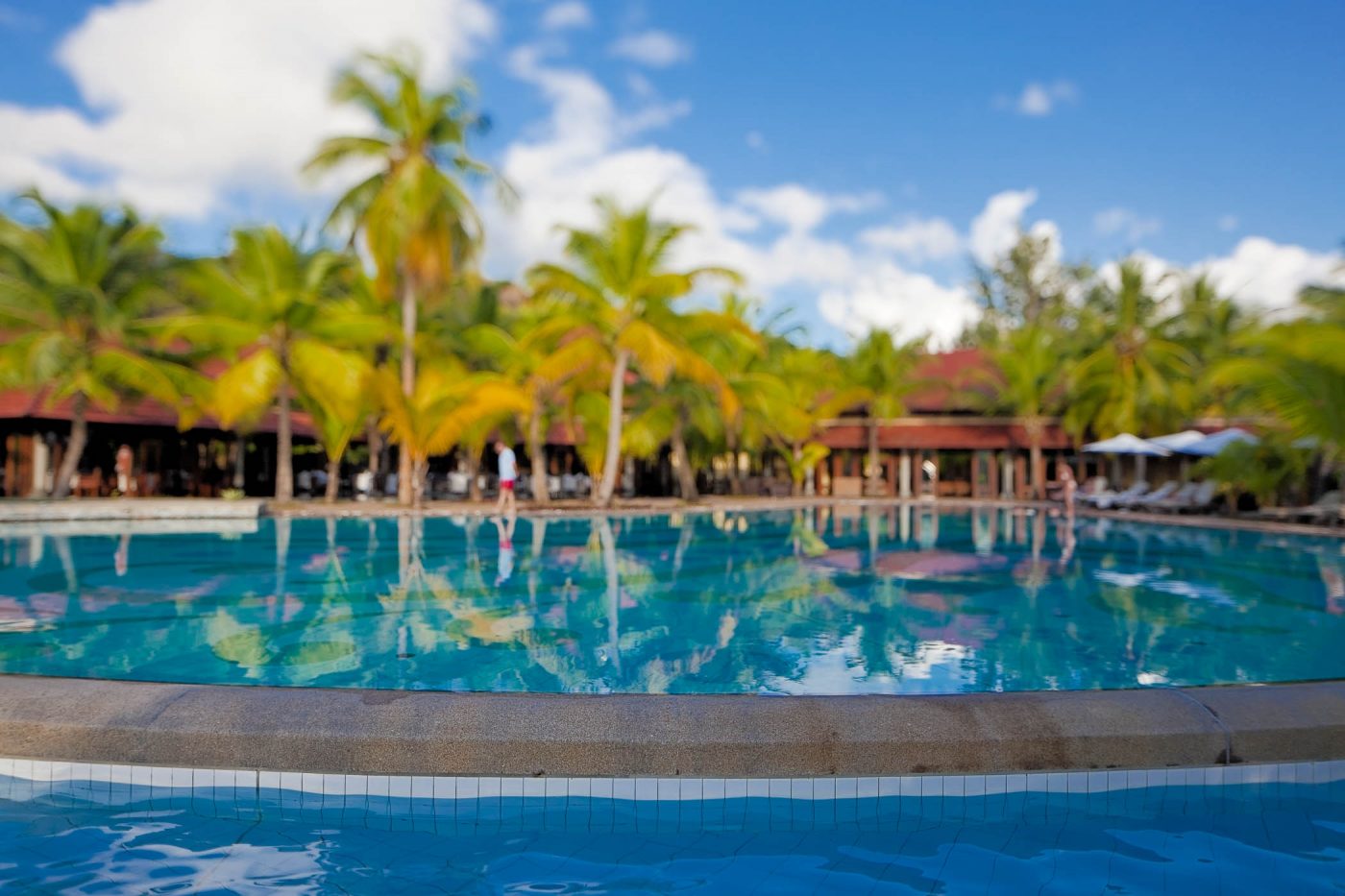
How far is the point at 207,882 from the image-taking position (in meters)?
3.08

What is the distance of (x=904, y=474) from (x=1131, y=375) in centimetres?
785

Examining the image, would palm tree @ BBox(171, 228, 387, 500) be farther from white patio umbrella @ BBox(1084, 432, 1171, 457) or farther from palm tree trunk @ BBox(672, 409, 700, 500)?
white patio umbrella @ BBox(1084, 432, 1171, 457)

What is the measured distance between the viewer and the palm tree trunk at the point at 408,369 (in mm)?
20547

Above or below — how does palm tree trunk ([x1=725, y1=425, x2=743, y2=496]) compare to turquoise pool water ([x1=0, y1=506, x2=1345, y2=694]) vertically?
above

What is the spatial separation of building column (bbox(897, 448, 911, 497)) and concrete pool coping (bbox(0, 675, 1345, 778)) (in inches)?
1161

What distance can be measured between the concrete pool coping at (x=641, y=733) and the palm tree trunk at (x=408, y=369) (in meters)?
16.6

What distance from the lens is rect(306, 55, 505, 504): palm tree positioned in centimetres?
2008

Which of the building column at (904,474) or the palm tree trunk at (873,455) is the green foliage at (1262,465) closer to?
the palm tree trunk at (873,455)

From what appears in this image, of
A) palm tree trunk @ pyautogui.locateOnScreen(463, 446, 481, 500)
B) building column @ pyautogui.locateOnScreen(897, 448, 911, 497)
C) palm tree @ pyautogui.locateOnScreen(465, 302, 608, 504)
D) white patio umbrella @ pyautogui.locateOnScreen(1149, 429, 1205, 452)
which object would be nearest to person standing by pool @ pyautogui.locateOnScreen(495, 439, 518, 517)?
palm tree @ pyautogui.locateOnScreen(465, 302, 608, 504)

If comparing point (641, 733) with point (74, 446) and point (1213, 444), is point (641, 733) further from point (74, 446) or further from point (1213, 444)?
point (1213, 444)

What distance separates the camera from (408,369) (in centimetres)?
2070

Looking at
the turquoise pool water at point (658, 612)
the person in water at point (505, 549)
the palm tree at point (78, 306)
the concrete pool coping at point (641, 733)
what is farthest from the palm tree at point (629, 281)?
the concrete pool coping at point (641, 733)

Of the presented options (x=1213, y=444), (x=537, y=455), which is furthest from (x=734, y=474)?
(x=1213, y=444)

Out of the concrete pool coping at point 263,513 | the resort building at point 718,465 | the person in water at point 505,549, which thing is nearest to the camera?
the person in water at point 505,549
